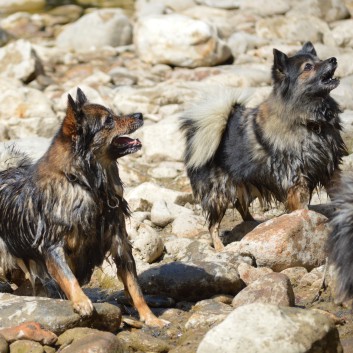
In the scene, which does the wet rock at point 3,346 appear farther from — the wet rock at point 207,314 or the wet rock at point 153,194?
the wet rock at point 153,194

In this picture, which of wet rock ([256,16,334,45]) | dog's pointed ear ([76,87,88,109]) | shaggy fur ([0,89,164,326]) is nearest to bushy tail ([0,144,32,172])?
Answer: shaggy fur ([0,89,164,326])

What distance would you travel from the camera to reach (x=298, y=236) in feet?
27.3

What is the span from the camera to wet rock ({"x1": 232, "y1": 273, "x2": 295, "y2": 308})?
7.05 meters

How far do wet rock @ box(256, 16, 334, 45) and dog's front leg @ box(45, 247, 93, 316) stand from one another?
12.8m

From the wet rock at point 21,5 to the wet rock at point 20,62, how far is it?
6.19 meters

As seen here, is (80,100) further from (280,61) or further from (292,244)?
(280,61)

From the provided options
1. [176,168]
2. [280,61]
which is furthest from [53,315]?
[176,168]

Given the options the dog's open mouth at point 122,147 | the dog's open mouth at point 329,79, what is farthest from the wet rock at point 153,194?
the dog's open mouth at point 122,147

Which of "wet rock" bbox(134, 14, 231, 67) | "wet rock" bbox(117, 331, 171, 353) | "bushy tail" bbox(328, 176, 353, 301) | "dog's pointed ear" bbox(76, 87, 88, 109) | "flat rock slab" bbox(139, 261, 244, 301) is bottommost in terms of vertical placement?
"wet rock" bbox(134, 14, 231, 67)

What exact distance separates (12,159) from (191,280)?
6.20 feet

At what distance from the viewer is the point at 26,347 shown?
630 cm

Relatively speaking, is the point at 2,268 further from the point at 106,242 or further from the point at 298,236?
the point at 298,236

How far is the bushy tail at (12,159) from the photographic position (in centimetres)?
809

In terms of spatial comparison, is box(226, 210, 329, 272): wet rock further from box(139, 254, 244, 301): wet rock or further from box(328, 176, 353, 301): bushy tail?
box(328, 176, 353, 301): bushy tail
